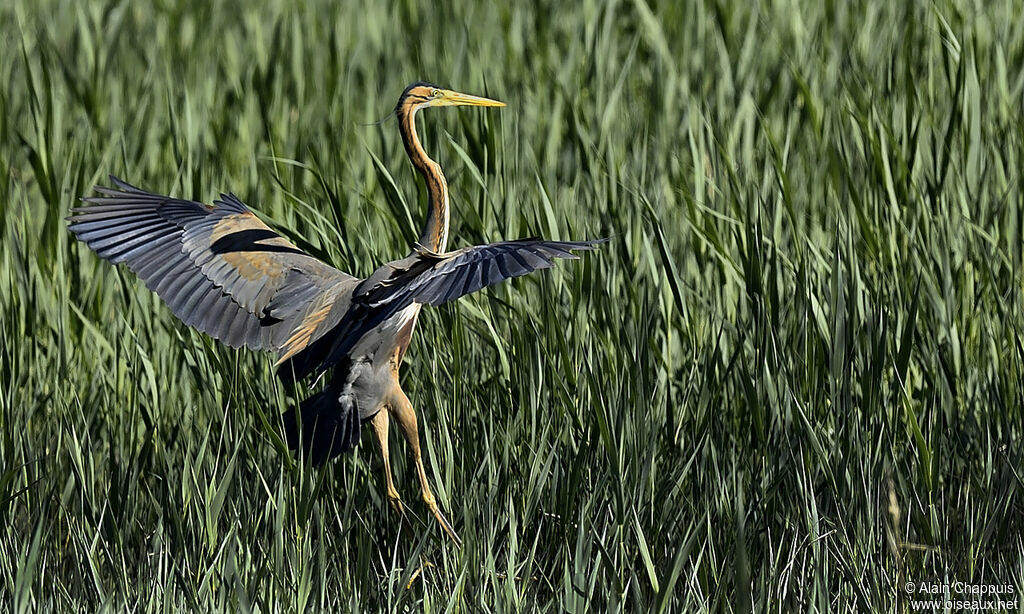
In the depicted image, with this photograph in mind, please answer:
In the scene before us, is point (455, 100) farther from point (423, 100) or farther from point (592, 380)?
point (592, 380)

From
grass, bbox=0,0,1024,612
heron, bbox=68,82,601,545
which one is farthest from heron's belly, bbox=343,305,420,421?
grass, bbox=0,0,1024,612

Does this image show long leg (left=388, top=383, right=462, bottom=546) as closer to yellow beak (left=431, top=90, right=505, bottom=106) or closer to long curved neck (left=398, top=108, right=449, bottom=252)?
long curved neck (left=398, top=108, right=449, bottom=252)

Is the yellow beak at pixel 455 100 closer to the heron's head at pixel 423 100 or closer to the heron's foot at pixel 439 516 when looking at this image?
the heron's head at pixel 423 100

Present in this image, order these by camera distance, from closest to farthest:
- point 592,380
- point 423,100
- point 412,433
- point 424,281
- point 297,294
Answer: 1. point 424,281
2. point 592,380
3. point 412,433
4. point 297,294
5. point 423,100

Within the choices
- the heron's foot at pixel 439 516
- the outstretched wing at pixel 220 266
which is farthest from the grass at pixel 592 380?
the outstretched wing at pixel 220 266

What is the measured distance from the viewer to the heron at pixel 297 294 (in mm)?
2705

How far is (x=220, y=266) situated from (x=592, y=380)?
0.87 m

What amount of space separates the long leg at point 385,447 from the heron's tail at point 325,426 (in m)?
0.08

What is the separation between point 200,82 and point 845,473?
281cm

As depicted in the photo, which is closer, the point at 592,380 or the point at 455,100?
the point at 592,380

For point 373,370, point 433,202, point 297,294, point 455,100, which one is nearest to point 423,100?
point 455,100

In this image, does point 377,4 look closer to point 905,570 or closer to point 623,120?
point 623,120

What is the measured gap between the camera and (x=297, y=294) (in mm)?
2832

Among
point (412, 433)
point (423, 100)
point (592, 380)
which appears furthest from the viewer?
point (423, 100)
